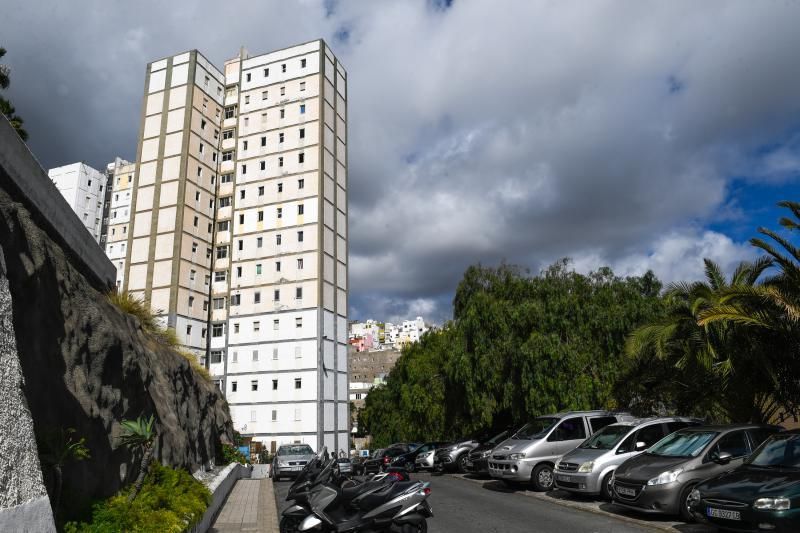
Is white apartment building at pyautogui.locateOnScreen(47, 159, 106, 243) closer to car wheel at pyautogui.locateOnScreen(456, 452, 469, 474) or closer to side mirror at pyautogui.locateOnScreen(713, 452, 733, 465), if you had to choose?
car wheel at pyautogui.locateOnScreen(456, 452, 469, 474)

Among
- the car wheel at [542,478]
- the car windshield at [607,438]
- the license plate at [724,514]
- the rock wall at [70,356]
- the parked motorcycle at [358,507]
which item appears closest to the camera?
the rock wall at [70,356]

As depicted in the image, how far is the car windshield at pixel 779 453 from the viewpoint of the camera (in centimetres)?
816

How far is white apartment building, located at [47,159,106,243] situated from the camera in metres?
77.5

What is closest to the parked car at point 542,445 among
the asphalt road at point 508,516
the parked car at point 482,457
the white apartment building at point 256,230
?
the asphalt road at point 508,516

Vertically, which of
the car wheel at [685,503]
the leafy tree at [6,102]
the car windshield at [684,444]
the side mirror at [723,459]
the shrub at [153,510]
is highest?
the leafy tree at [6,102]

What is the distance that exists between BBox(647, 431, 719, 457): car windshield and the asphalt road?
1.62m

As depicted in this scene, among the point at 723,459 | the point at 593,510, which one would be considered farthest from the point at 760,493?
the point at 593,510

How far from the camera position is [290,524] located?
824cm

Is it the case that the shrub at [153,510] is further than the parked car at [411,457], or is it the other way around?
the parked car at [411,457]

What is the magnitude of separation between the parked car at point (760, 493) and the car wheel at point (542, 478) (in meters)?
5.95

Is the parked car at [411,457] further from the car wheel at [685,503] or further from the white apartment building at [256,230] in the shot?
the white apartment building at [256,230]

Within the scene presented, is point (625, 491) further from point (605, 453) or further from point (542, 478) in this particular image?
point (542, 478)

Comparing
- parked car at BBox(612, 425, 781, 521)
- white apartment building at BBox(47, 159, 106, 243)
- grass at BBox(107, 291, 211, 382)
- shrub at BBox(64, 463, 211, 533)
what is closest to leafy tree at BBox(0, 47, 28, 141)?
grass at BBox(107, 291, 211, 382)

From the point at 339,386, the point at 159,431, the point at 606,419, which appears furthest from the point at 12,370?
the point at 339,386
